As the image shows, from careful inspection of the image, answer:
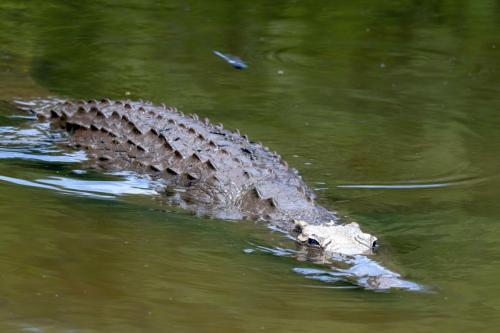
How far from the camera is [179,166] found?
25.4 feet

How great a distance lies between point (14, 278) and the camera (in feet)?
17.5

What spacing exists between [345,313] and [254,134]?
4477 millimetres

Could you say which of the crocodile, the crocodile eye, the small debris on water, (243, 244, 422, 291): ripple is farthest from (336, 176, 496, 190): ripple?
the small debris on water

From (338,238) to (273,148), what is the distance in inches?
114

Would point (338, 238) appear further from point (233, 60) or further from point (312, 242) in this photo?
point (233, 60)

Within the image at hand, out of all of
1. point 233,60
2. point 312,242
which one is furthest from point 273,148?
point 312,242

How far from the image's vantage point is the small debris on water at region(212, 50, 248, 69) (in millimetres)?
11344

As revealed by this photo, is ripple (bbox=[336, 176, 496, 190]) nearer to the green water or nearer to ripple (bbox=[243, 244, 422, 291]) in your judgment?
the green water

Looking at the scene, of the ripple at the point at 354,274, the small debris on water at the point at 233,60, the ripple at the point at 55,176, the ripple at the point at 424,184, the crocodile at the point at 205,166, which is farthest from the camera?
the small debris on water at the point at 233,60

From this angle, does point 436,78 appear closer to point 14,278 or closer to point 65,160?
point 65,160

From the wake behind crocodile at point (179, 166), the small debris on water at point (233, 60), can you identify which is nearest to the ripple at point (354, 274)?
the wake behind crocodile at point (179, 166)

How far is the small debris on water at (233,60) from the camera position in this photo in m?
11.3

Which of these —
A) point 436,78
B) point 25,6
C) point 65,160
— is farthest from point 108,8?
point 65,160

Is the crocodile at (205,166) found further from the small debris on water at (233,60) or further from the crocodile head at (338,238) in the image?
the small debris on water at (233,60)
